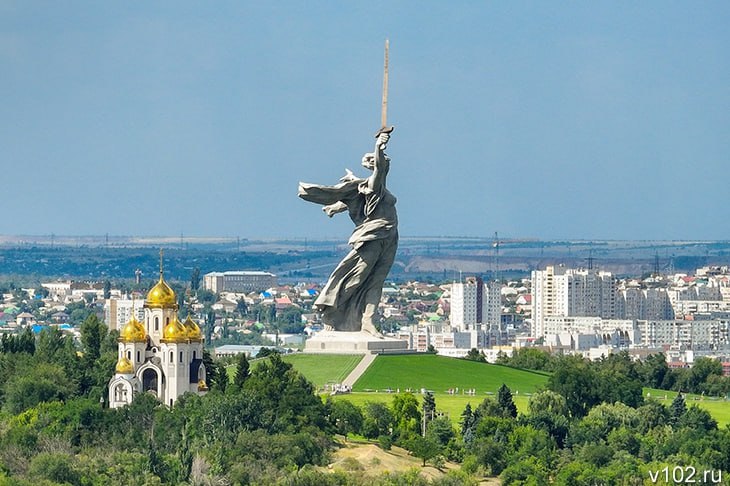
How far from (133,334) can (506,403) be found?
27.2ft

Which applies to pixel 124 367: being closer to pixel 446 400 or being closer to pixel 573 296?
pixel 446 400

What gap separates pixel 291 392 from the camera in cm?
4762

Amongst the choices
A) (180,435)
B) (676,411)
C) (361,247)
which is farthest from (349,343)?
(180,435)

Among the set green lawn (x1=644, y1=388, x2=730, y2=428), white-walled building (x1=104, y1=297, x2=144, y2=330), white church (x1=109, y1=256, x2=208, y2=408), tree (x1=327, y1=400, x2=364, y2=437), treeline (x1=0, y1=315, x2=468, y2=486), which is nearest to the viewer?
treeline (x1=0, y1=315, x2=468, y2=486)

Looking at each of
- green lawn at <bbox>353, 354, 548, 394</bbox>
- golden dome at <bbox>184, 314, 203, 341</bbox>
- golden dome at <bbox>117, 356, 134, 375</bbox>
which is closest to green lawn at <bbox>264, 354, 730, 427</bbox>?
green lawn at <bbox>353, 354, 548, 394</bbox>

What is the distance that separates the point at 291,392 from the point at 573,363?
18.8 m

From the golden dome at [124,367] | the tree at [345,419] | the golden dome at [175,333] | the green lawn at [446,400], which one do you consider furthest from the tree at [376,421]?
the golden dome at [124,367]

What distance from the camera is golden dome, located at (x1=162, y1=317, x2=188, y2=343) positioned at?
175 feet

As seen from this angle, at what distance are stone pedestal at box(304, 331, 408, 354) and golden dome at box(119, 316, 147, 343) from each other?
3.52 metres

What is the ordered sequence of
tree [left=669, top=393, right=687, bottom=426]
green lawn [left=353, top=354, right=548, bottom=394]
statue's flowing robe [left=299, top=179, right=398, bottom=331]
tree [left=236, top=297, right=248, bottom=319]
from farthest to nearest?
tree [left=236, top=297, right=248, bottom=319] < green lawn [left=353, top=354, right=548, bottom=394] < tree [left=669, top=393, right=687, bottom=426] < statue's flowing robe [left=299, top=179, right=398, bottom=331]

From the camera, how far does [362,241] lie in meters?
51.5

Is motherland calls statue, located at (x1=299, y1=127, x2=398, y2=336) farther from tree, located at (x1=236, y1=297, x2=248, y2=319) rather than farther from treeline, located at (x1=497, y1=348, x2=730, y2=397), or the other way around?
tree, located at (x1=236, y1=297, x2=248, y2=319)

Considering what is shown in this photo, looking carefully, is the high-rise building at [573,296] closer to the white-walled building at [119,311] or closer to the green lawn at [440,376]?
the white-walled building at [119,311]

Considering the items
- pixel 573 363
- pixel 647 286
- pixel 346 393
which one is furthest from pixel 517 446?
pixel 647 286
